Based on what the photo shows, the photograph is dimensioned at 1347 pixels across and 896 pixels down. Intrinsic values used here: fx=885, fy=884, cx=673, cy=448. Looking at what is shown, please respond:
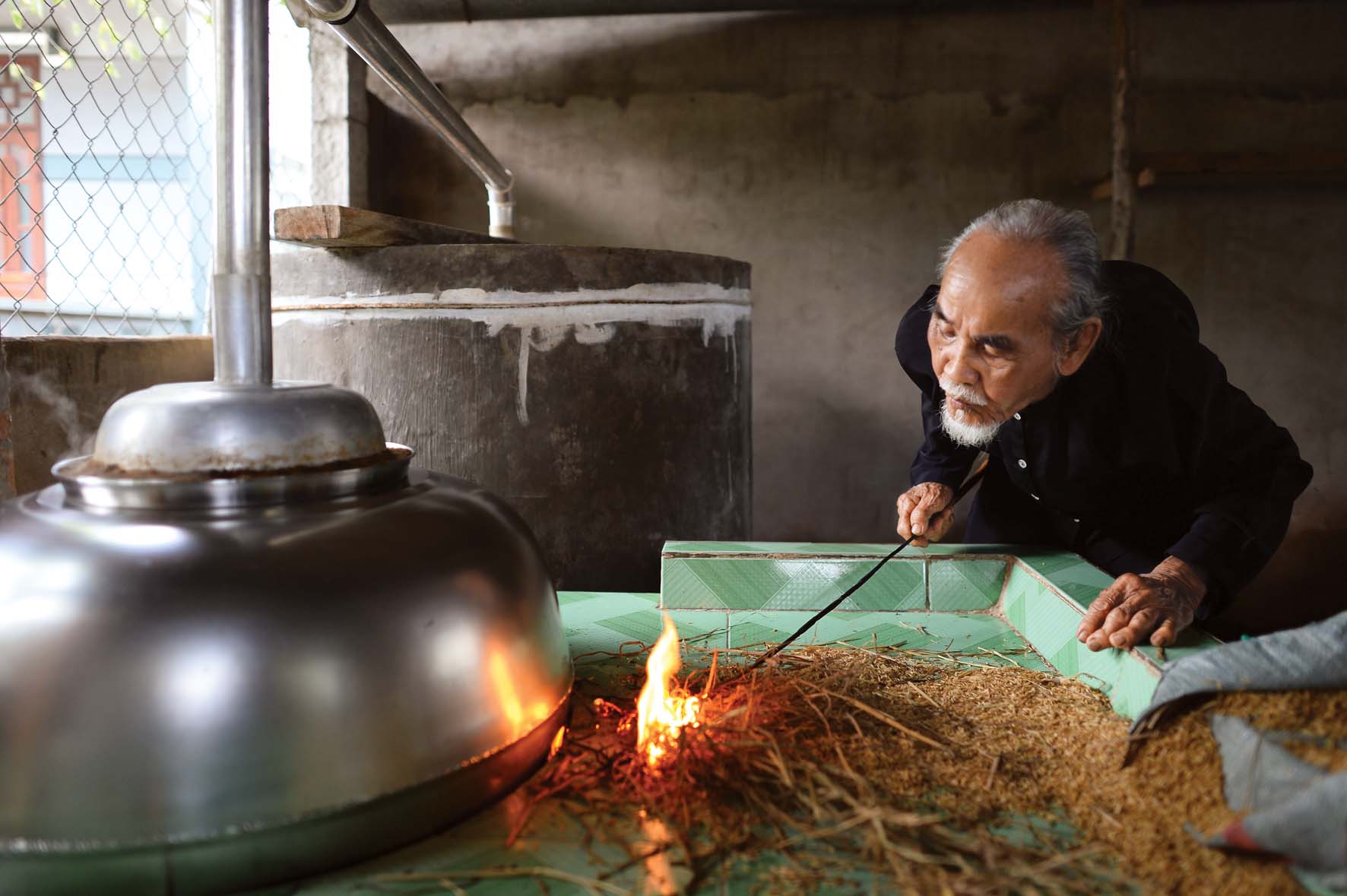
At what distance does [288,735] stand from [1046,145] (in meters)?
5.15

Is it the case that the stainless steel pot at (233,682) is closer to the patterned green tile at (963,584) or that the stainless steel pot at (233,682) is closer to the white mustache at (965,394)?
the patterned green tile at (963,584)

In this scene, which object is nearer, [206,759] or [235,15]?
[206,759]

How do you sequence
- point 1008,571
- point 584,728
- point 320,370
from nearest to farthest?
point 584,728 < point 1008,571 < point 320,370

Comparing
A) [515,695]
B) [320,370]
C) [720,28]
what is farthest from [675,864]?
[720,28]

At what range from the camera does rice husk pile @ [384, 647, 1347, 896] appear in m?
1.03

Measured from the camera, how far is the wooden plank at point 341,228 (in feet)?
7.71

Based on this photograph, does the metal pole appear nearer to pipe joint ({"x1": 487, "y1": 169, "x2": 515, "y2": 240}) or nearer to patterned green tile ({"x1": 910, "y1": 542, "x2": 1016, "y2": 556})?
patterned green tile ({"x1": 910, "y1": 542, "x2": 1016, "y2": 556})

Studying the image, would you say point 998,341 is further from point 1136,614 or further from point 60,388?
point 60,388

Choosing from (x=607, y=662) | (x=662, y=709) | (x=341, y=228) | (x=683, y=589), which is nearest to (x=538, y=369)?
(x=341, y=228)

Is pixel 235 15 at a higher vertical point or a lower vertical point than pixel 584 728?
higher

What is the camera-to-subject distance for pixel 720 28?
5.05 metres

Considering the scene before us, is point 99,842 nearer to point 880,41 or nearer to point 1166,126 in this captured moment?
point 880,41

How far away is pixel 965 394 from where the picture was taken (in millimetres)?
2145

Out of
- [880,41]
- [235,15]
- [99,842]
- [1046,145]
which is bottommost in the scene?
[99,842]
